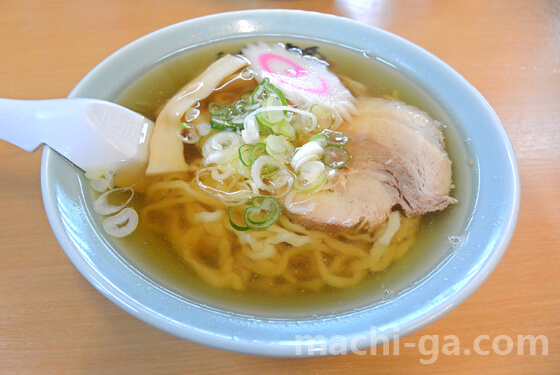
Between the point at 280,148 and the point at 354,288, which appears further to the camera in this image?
the point at 280,148

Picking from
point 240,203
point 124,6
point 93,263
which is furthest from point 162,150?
point 124,6

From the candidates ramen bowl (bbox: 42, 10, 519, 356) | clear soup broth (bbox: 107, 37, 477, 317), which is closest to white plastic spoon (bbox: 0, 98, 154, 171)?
ramen bowl (bbox: 42, 10, 519, 356)

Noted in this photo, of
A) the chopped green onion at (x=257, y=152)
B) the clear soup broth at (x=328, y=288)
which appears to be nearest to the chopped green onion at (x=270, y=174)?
the chopped green onion at (x=257, y=152)

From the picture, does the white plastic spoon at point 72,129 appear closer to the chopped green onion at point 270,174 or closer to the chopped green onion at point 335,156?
the chopped green onion at point 270,174

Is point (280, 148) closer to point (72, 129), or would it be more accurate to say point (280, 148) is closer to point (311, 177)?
point (311, 177)

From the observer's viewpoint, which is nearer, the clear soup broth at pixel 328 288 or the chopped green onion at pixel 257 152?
the clear soup broth at pixel 328 288

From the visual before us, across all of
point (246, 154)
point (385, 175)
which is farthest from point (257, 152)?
point (385, 175)
